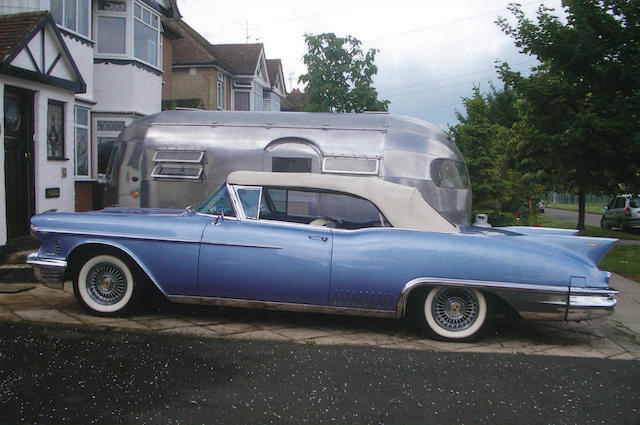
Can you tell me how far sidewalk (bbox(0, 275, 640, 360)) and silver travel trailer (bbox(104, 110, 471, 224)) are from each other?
11.2ft

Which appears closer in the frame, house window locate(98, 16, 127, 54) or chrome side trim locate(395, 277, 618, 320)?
Result: chrome side trim locate(395, 277, 618, 320)

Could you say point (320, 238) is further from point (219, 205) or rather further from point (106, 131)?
point (106, 131)

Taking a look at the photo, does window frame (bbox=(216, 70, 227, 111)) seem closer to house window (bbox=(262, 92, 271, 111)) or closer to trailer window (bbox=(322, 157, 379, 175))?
house window (bbox=(262, 92, 271, 111))

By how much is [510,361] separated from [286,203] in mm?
2591

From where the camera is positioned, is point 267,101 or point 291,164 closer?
point 291,164

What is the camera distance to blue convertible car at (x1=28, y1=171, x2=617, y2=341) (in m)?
4.79

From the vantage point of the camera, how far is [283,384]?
378cm

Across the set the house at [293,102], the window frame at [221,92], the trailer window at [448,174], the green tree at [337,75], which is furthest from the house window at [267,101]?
the trailer window at [448,174]

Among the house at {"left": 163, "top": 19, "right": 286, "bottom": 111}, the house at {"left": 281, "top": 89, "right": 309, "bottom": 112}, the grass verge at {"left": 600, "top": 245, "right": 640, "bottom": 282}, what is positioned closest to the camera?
the grass verge at {"left": 600, "top": 245, "right": 640, "bottom": 282}

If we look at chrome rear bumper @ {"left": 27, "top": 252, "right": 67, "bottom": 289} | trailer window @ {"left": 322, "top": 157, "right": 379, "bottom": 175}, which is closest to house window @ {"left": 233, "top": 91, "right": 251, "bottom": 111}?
trailer window @ {"left": 322, "top": 157, "right": 379, "bottom": 175}

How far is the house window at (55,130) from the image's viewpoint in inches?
395

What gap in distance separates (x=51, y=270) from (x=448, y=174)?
19.9 ft

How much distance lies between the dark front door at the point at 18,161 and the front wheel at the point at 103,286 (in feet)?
14.2

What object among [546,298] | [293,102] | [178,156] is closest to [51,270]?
[178,156]
